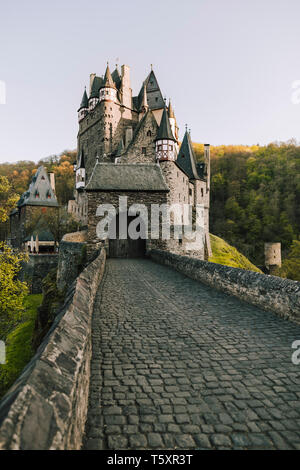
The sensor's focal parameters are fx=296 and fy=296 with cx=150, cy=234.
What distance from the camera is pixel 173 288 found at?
8891 millimetres

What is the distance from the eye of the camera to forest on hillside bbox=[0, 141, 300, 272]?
5409 cm

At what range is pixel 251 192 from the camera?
60844 mm

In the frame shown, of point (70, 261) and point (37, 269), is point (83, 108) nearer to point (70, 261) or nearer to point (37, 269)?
point (37, 269)

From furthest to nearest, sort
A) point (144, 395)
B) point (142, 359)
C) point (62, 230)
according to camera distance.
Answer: point (62, 230)
point (142, 359)
point (144, 395)

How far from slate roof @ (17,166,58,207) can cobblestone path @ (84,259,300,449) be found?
138ft

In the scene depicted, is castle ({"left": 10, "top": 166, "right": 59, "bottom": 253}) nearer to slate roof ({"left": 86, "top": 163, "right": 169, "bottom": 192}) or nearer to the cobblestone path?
slate roof ({"left": 86, "top": 163, "right": 169, "bottom": 192})

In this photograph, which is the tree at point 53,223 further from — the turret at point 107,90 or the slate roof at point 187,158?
the turret at point 107,90

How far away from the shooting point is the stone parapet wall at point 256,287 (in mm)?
5539

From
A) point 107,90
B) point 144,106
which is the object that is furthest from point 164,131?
point 107,90

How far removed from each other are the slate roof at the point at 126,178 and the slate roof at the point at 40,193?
27684 millimetres

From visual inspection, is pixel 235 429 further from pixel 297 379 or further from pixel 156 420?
pixel 297 379

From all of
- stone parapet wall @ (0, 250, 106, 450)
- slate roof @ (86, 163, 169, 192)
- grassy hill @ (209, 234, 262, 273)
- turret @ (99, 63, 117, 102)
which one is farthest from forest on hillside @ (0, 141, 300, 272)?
stone parapet wall @ (0, 250, 106, 450)
